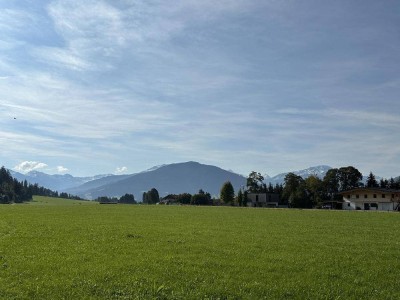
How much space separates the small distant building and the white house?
53.0 m

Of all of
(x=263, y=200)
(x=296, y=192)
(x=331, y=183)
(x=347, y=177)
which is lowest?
(x=263, y=200)

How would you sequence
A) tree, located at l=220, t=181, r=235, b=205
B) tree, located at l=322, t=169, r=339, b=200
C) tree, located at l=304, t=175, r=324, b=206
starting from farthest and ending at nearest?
tree, located at l=220, t=181, r=235, b=205
tree, located at l=322, t=169, r=339, b=200
tree, located at l=304, t=175, r=324, b=206

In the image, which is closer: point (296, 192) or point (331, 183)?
point (296, 192)

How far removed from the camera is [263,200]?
19462 cm

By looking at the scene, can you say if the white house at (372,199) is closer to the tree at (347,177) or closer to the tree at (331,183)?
the tree at (331,183)

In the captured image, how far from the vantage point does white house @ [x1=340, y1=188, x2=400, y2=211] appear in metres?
128

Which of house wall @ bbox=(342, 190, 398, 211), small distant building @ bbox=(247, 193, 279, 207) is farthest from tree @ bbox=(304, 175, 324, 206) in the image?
small distant building @ bbox=(247, 193, 279, 207)

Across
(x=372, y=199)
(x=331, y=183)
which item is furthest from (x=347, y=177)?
Result: (x=372, y=199)

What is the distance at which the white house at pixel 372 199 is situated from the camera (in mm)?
128125

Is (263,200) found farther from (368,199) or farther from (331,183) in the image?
(368,199)

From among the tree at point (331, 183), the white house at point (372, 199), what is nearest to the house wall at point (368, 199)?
the white house at point (372, 199)

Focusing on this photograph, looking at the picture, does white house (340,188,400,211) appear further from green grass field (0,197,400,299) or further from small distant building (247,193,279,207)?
green grass field (0,197,400,299)

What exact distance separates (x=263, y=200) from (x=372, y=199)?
6662 centimetres

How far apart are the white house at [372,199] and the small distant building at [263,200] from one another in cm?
5303
